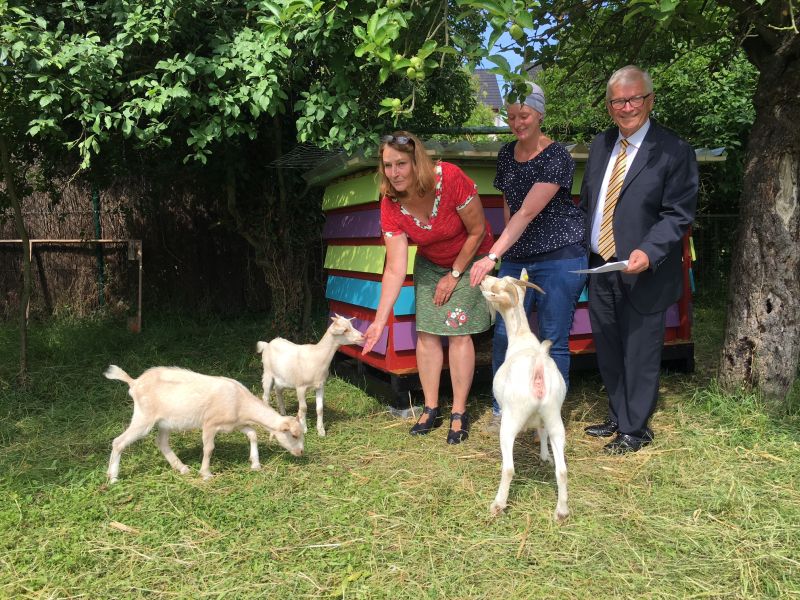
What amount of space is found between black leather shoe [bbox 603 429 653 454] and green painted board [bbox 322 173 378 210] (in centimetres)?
253

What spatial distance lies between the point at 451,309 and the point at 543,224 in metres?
0.84

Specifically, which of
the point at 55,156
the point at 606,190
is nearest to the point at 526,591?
the point at 606,190

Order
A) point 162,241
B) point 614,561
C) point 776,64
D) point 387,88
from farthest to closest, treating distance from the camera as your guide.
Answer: point 162,241
point 387,88
point 776,64
point 614,561

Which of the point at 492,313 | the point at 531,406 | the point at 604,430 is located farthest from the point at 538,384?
the point at 604,430

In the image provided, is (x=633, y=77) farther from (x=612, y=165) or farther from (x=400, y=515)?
(x=400, y=515)

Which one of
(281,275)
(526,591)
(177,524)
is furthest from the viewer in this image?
(281,275)

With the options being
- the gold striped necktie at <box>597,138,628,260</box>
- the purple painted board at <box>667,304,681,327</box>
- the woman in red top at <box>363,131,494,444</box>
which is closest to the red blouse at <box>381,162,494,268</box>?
the woman in red top at <box>363,131,494,444</box>

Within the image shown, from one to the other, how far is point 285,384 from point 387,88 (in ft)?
11.3

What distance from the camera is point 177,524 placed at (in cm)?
316

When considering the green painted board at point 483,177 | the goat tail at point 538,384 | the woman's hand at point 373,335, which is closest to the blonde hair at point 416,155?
the woman's hand at point 373,335

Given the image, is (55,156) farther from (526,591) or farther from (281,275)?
(526,591)

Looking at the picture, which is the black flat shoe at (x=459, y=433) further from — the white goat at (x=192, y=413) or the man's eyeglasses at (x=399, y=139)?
the man's eyeglasses at (x=399, y=139)

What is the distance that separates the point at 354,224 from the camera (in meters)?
5.50

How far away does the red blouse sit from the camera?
4.00m
